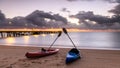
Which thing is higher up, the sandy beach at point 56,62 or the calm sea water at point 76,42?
the sandy beach at point 56,62

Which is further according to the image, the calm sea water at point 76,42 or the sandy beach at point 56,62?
the calm sea water at point 76,42

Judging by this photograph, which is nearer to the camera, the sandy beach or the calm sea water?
the sandy beach

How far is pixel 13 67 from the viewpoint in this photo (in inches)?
377

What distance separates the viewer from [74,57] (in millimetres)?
11617

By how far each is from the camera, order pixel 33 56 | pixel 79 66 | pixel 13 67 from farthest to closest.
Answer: pixel 33 56
pixel 79 66
pixel 13 67

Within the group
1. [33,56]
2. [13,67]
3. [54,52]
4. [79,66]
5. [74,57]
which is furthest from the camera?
[54,52]

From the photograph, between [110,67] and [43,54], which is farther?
[43,54]

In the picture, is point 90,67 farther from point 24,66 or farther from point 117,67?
point 24,66

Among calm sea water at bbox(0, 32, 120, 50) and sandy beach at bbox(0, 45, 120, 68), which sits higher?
sandy beach at bbox(0, 45, 120, 68)

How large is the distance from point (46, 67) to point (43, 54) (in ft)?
11.7

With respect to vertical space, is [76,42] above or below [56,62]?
below

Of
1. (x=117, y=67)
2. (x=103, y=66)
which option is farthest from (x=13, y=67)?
(x=117, y=67)

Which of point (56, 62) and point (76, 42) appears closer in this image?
point (56, 62)

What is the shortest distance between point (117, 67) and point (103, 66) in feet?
2.34
